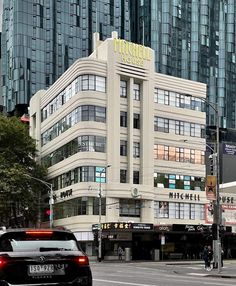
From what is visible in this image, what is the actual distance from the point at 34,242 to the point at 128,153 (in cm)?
6082

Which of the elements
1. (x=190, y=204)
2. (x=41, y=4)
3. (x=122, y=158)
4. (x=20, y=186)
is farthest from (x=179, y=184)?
(x=41, y=4)

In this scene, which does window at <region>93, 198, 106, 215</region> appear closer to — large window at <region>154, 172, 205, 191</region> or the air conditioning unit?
the air conditioning unit

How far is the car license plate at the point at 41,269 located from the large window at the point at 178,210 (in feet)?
207

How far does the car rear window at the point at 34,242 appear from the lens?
423 inches

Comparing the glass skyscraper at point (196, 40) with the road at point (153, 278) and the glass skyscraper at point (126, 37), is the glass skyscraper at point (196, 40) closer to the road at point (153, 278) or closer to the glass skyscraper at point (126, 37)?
the glass skyscraper at point (126, 37)

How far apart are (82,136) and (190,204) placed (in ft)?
54.3

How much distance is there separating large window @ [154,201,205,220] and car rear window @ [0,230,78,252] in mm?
62498

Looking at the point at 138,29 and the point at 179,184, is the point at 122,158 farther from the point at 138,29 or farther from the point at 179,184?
the point at 138,29

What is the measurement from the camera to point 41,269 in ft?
34.7

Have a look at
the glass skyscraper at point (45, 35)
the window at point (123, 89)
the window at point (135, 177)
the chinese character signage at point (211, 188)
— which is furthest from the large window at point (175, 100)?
the glass skyscraper at point (45, 35)

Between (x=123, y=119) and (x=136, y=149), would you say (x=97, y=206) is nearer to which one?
(x=136, y=149)

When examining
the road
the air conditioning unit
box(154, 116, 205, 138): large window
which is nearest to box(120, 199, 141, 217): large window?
the air conditioning unit

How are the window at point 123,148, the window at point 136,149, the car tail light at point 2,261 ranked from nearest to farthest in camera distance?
the car tail light at point 2,261, the window at point 123,148, the window at point 136,149

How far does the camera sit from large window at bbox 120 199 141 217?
6981 cm
